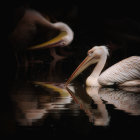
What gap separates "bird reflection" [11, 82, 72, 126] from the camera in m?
3.74

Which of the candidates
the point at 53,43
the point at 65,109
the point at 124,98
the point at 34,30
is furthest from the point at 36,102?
the point at 34,30

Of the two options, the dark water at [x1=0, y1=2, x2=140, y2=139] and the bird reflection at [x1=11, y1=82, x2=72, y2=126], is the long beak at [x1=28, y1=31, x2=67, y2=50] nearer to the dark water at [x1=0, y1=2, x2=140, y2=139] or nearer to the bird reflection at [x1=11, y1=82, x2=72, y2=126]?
the dark water at [x1=0, y1=2, x2=140, y2=139]

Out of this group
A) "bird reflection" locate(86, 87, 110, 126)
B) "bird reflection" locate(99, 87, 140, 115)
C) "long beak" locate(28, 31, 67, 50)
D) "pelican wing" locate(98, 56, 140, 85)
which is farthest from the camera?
"long beak" locate(28, 31, 67, 50)

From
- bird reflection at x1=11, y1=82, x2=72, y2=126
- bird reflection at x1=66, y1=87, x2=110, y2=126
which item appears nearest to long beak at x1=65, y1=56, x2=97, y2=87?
bird reflection at x1=11, y1=82, x2=72, y2=126

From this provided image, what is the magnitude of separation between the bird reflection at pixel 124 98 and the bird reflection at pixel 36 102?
0.50 metres

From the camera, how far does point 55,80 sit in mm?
6773

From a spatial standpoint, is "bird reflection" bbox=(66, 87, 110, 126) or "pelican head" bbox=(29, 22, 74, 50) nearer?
"bird reflection" bbox=(66, 87, 110, 126)

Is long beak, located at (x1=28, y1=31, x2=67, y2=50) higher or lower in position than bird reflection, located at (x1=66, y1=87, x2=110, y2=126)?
lower

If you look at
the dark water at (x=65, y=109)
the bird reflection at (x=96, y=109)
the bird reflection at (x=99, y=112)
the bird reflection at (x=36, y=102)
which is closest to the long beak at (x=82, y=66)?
the dark water at (x=65, y=109)

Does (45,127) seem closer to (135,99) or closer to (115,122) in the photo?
(115,122)

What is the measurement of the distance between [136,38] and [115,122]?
1067 cm

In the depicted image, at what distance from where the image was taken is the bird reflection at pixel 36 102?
3.74 metres

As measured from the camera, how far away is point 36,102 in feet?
14.8

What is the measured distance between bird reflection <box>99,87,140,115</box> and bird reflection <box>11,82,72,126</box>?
1.65 ft
